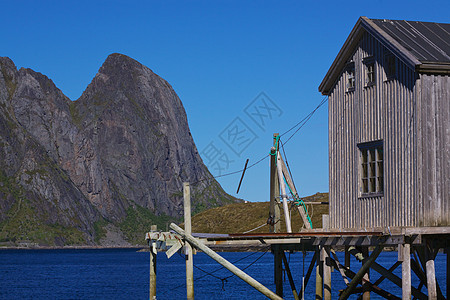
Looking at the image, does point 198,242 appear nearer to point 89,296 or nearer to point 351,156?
point 351,156

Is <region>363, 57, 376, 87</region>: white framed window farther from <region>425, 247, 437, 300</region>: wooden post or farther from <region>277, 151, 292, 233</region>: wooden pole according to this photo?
<region>277, 151, 292, 233</region>: wooden pole

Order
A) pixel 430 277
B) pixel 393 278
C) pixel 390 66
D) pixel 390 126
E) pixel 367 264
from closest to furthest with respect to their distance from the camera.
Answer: pixel 430 277
pixel 367 264
pixel 390 126
pixel 393 278
pixel 390 66

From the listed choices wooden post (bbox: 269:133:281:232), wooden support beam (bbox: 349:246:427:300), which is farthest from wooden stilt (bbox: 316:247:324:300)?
wooden post (bbox: 269:133:281:232)

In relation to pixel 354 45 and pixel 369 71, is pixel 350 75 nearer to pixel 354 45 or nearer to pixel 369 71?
pixel 354 45

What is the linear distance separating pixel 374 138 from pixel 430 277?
245 inches

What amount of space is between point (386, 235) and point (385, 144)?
377 centimetres

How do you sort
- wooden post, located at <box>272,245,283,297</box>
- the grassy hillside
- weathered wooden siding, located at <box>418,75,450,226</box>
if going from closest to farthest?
weathered wooden siding, located at <box>418,75,450,226</box> → wooden post, located at <box>272,245,283,297</box> → the grassy hillside

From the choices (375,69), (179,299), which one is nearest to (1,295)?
(179,299)

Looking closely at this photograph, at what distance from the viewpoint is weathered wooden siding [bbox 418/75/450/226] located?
28.3 meters

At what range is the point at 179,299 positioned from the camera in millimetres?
64188

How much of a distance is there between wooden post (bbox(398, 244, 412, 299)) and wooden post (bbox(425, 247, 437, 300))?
2.56 feet

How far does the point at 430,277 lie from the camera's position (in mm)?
27859

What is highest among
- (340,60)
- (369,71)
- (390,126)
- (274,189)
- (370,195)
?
(340,60)

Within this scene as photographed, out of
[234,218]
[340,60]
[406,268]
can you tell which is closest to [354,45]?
[340,60]
